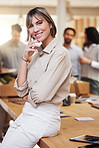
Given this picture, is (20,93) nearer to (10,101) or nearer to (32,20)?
(32,20)

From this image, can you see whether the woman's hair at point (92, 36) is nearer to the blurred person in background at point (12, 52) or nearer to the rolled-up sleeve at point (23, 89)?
the blurred person in background at point (12, 52)

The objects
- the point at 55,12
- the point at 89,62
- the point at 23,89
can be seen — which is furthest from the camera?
the point at 55,12

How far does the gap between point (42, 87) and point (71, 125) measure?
61cm

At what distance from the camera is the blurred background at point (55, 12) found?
874cm

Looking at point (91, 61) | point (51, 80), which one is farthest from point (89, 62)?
point (51, 80)

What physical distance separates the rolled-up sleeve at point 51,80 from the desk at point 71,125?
0.89 feet

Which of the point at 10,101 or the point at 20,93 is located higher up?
the point at 20,93

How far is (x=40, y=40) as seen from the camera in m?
1.87

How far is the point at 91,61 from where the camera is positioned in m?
4.25

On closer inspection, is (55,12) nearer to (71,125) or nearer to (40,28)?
(71,125)

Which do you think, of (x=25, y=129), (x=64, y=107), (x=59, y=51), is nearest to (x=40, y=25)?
(x=59, y=51)

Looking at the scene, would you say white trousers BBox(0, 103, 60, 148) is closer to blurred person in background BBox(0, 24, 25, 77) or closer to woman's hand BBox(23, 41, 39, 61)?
woman's hand BBox(23, 41, 39, 61)

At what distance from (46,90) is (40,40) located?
1.12 ft

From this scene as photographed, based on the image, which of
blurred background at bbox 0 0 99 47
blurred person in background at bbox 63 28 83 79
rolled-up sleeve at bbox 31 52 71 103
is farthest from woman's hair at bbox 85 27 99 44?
blurred background at bbox 0 0 99 47
